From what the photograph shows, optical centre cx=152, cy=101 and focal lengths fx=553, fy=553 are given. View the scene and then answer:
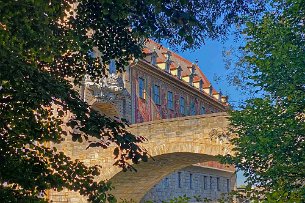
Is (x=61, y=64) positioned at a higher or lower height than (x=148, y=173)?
higher

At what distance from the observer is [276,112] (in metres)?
11.2

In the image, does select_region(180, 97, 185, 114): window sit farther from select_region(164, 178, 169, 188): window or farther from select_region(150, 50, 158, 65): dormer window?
select_region(164, 178, 169, 188): window

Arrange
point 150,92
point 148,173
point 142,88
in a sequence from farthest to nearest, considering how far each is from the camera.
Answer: point 150,92, point 142,88, point 148,173

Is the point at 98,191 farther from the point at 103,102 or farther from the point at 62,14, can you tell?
the point at 103,102

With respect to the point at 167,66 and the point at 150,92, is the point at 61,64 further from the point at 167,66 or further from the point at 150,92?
the point at 167,66

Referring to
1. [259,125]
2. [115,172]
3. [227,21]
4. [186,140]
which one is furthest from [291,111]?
[115,172]

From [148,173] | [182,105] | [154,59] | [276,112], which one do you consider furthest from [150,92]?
[276,112]

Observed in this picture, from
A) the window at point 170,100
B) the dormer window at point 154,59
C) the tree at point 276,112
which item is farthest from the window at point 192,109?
the tree at point 276,112

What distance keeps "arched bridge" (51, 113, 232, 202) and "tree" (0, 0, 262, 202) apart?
13.6m

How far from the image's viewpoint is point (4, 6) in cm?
619

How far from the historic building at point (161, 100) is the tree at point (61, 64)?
66.3 feet

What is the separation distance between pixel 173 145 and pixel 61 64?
56.3 ft

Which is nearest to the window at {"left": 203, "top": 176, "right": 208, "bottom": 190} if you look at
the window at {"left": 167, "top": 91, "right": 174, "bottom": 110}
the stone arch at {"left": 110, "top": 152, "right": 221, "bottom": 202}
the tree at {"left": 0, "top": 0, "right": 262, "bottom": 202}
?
the window at {"left": 167, "top": 91, "right": 174, "bottom": 110}

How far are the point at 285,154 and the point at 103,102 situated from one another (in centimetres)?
2182
